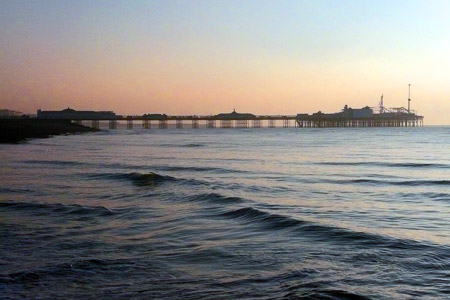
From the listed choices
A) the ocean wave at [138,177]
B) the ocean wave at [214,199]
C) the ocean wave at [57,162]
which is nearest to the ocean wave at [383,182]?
the ocean wave at [138,177]

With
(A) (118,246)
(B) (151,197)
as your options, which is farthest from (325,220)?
(B) (151,197)

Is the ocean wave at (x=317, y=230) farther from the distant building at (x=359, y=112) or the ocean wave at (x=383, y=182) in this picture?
the distant building at (x=359, y=112)

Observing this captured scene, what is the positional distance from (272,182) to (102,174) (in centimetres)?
684

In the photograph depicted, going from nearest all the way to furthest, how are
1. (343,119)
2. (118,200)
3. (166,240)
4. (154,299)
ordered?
1. (154,299)
2. (166,240)
3. (118,200)
4. (343,119)

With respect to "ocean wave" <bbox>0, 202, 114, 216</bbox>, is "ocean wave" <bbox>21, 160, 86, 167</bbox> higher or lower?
lower

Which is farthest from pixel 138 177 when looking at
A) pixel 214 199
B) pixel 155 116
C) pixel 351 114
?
pixel 351 114

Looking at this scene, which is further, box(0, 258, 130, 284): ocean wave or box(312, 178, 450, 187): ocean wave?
box(312, 178, 450, 187): ocean wave

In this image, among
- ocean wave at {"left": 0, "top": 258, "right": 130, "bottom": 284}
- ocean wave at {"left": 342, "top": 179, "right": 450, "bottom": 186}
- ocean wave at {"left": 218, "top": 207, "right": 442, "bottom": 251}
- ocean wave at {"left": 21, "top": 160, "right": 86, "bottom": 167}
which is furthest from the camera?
ocean wave at {"left": 21, "top": 160, "right": 86, "bottom": 167}

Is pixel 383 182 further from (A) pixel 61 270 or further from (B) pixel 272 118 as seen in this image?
(B) pixel 272 118

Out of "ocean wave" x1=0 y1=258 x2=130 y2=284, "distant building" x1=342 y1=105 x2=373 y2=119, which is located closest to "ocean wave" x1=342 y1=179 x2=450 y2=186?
"ocean wave" x1=0 y1=258 x2=130 y2=284

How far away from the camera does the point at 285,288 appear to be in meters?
6.61

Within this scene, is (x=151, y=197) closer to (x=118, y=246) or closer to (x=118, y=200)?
(x=118, y=200)

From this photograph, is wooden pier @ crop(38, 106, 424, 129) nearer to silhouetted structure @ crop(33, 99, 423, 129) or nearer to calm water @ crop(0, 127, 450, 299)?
silhouetted structure @ crop(33, 99, 423, 129)

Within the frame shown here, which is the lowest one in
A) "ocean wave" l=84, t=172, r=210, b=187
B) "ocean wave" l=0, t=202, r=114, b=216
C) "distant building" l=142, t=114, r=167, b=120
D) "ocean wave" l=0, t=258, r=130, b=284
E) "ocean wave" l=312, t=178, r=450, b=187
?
"ocean wave" l=84, t=172, r=210, b=187
